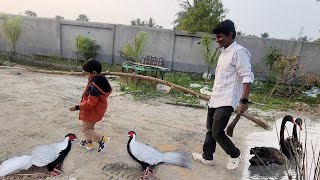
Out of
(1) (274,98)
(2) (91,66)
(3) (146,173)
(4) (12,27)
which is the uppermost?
(2) (91,66)

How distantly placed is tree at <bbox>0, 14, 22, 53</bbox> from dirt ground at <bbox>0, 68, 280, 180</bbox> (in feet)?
22.3

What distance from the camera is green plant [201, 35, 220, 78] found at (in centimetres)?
1304

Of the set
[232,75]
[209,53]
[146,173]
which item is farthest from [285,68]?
[146,173]

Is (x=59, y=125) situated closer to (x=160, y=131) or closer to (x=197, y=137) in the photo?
(x=160, y=131)

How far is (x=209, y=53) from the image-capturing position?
1316 centimetres

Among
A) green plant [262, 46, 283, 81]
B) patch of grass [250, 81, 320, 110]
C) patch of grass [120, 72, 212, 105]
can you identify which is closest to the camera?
patch of grass [120, 72, 212, 105]

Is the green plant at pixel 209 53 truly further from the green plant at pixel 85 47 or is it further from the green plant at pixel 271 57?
the green plant at pixel 85 47

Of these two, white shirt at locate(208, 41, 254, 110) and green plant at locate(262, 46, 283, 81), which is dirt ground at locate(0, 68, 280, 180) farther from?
green plant at locate(262, 46, 283, 81)


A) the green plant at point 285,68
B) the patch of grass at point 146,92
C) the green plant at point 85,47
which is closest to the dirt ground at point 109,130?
the patch of grass at point 146,92

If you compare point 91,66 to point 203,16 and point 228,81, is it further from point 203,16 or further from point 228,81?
point 203,16

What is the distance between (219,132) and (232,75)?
0.65 m

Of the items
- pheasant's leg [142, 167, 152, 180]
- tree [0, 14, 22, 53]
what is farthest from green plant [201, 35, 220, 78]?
pheasant's leg [142, 167, 152, 180]

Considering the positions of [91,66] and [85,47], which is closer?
[91,66]

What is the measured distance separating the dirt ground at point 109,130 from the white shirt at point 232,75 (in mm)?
893
